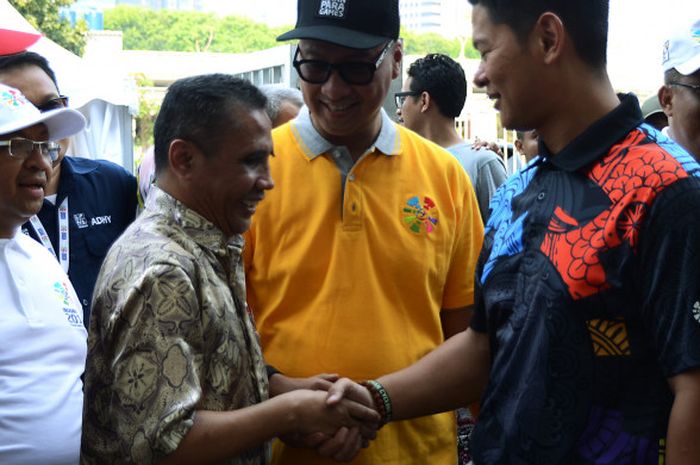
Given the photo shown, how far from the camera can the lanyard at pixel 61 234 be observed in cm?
373

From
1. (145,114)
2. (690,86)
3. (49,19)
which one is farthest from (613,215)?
(145,114)

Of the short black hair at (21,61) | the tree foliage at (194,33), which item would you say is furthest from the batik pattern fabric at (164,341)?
the tree foliage at (194,33)

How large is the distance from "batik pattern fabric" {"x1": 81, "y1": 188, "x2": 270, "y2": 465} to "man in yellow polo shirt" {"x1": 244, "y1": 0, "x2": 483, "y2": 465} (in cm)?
34

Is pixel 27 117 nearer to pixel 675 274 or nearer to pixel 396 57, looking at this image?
pixel 396 57

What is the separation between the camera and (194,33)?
103 metres

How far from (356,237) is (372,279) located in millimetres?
139

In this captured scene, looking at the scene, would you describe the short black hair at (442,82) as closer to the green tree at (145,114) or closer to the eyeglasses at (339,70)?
the eyeglasses at (339,70)

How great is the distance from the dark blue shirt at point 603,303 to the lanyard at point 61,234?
2205 millimetres

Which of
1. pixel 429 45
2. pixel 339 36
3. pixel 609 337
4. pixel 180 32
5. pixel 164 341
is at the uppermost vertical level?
pixel 339 36

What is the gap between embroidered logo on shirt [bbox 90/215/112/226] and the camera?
13.0 ft

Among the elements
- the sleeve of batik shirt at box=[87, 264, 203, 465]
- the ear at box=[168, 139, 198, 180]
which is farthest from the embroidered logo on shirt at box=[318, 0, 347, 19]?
the sleeve of batik shirt at box=[87, 264, 203, 465]

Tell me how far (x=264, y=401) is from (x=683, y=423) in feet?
3.51

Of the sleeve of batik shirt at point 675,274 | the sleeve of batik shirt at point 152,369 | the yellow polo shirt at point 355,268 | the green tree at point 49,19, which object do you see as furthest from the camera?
the green tree at point 49,19

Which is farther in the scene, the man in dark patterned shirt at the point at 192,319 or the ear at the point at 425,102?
the ear at the point at 425,102
